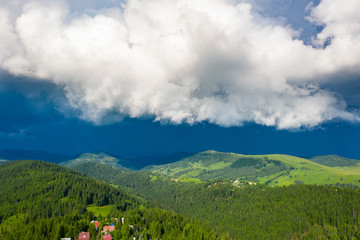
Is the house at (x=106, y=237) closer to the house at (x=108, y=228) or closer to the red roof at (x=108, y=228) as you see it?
the house at (x=108, y=228)

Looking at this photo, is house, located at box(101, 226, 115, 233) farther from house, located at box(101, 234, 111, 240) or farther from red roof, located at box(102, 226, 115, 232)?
house, located at box(101, 234, 111, 240)

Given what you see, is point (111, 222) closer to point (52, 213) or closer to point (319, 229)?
point (52, 213)

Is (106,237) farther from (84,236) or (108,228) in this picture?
(108,228)

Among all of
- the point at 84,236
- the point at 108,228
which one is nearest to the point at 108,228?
the point at 108,228

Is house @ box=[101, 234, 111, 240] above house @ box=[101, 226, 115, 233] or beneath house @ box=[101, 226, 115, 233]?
beneath

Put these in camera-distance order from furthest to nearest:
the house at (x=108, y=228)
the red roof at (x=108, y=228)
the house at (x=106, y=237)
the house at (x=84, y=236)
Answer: the red roof at (x=108, y=228) < the house at (x=108, y=228) < the house at (x=106, y=237) < the house at (x=84, y=236)

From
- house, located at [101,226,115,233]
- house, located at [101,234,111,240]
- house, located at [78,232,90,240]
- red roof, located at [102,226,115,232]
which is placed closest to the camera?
house, located at [78,232,90,240]

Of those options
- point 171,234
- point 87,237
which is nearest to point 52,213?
point 87,237

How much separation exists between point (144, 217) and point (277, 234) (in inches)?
4773

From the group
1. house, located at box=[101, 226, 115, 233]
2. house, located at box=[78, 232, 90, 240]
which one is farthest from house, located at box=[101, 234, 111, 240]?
house, located at box=[78, 232, 90, 240]

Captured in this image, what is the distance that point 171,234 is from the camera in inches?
5281

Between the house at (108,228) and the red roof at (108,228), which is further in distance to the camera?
the red roof at (108,228)

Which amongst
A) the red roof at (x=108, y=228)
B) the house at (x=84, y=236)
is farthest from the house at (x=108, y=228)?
the house at (x=84, y=236)

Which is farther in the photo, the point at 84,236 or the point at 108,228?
the point at 108,228
